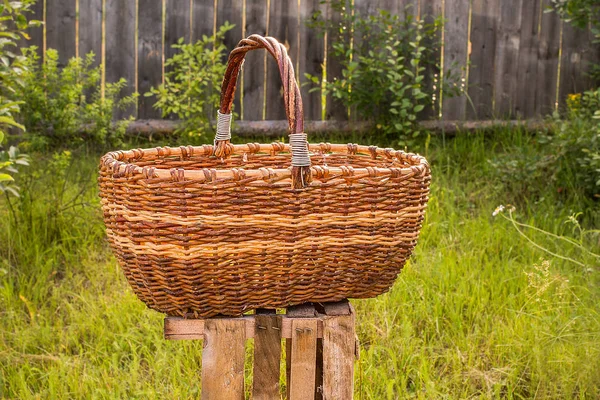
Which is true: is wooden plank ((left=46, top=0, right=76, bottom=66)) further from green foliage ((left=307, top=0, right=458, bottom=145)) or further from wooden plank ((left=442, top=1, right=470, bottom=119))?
wooden plank ((left=442, top=1, right=470, bottom=119))

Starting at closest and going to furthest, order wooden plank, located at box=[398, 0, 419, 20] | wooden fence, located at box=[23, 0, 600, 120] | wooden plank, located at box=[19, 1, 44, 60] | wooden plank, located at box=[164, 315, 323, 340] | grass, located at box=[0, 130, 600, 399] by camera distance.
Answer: wooden plank, located at box=[164, 315, 323, 340] → grass, located at box=[0, 130, 600, 399] → wooden plank, located at box=[19, 1, 44, 60] → wooden fence, located at box=[23, 0, 600, 120] → wooden plank, located at box=[398, 0, 419, 20]

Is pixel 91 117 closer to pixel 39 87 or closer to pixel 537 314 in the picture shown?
pixel 39 87

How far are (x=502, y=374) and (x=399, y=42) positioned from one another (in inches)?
→ 100

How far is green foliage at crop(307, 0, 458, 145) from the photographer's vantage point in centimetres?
445

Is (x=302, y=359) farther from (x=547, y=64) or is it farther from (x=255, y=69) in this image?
(x=547, y=64)

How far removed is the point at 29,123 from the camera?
4129 mm

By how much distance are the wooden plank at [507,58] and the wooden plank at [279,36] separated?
1324 mm

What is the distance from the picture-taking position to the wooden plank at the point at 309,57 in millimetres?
4879

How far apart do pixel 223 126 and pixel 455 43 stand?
3350 millimetres

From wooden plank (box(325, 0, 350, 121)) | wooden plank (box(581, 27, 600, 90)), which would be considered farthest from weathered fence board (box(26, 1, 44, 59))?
wooden plank (box(581, 27, 600, 90))

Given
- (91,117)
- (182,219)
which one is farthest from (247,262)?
(91,117)

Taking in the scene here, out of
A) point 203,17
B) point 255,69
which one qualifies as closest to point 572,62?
point 255,69

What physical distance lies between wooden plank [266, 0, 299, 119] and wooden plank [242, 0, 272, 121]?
0.04 meters

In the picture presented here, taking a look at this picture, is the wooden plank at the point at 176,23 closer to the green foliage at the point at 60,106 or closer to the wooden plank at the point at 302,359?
the green foliage at the point at 60,106
